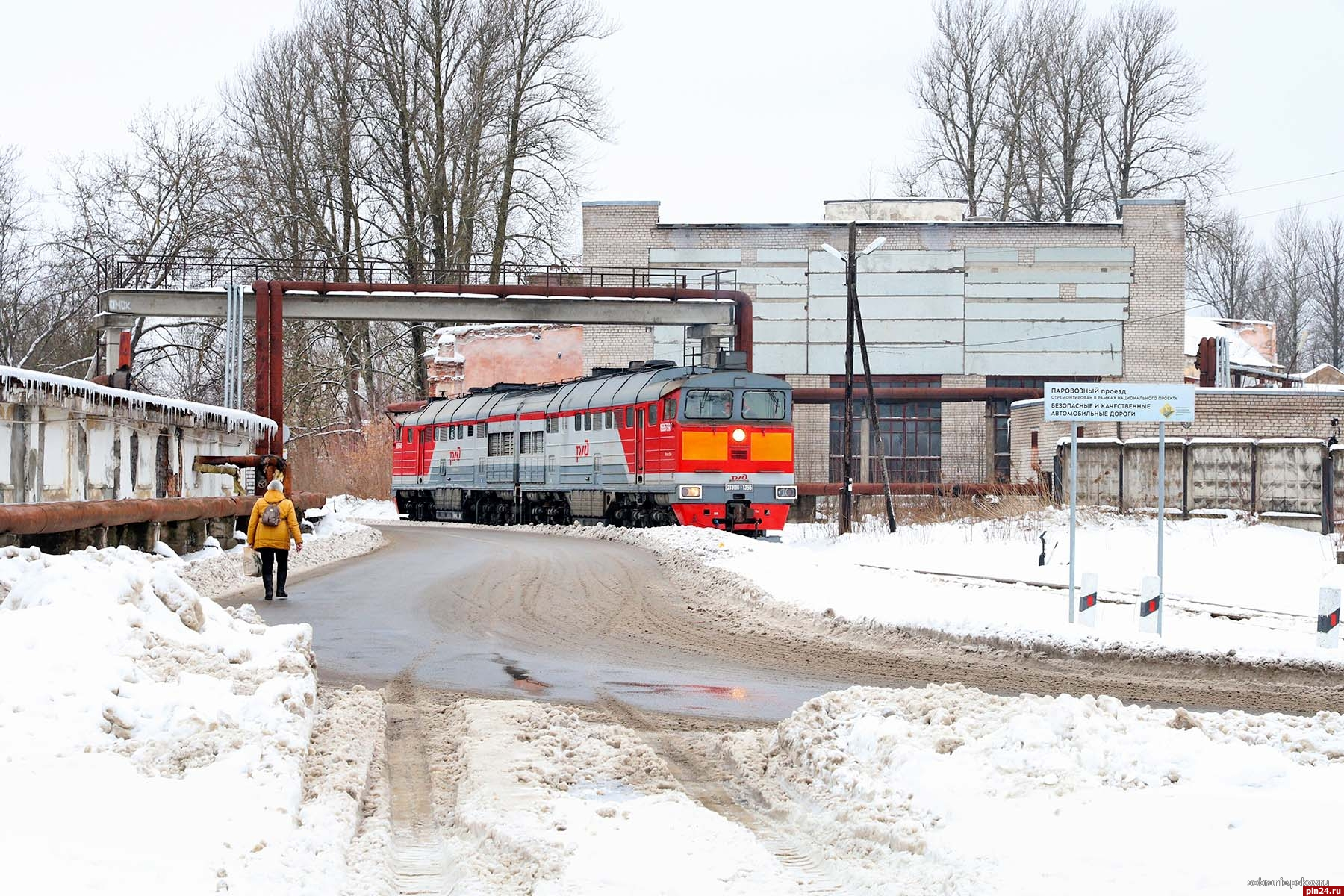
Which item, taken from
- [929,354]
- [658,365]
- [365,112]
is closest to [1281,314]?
[929,354]

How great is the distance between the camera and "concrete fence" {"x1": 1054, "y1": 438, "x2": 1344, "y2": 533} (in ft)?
93.1

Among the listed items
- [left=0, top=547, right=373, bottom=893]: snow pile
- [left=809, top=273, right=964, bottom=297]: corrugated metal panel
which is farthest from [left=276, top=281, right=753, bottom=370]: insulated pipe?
[left=0, top=547, right=373, bottom=893]: snow pile

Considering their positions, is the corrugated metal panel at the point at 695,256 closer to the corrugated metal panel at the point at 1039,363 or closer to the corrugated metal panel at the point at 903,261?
the corrugated metal panel at the point at 903,261

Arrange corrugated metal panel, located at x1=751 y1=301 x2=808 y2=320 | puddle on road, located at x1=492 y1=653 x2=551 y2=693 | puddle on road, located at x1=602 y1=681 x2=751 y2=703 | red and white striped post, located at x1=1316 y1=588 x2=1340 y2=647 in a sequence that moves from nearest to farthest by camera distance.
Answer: puddle on road, located at x1=602 y1=681 x2=751 y2=703 < puddle on road, located at x1=492 y1=653 x2=551 y2=693 < red and white striped post, located at x1=1316 y1=588 x2=1340 y2=647 < corrugated metal panel, located at x1=751 y1=301 x2=808 y2=320

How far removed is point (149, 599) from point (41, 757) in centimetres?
322

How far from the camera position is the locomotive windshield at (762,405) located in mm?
32312

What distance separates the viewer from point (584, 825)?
702 cm

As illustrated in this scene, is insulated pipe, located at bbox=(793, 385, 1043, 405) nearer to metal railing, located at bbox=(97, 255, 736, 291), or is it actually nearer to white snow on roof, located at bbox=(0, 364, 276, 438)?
metal railing, located at bbox=(97, 255, 736, 291)

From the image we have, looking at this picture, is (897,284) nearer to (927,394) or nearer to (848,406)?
(927,394)

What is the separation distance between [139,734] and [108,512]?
35.9 feet

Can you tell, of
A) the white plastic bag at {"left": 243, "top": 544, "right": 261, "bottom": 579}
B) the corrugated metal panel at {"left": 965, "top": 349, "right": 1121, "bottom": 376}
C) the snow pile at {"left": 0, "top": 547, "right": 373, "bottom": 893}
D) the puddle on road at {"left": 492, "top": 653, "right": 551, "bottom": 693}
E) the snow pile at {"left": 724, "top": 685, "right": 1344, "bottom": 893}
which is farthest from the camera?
the corrugated metal panel at {"left": 965, "top": 349, "right": 1121, "bottom": 376}

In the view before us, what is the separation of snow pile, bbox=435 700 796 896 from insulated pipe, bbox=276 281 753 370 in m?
28.7

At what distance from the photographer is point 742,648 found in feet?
48.3

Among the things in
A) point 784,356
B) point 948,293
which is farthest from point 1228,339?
point 784,356
